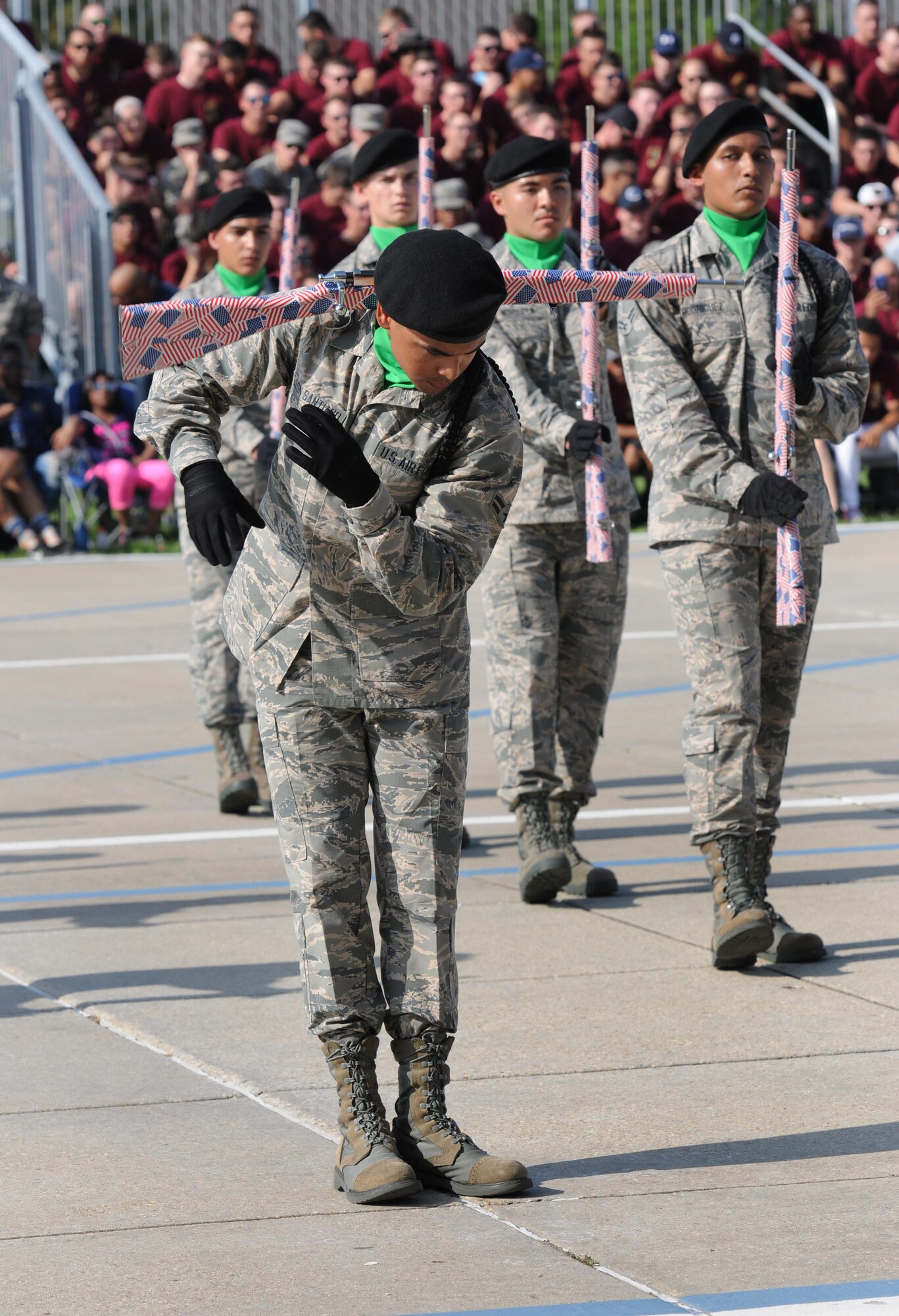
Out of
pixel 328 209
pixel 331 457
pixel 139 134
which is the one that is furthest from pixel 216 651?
pixel 139 134

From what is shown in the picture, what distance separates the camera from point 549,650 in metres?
6.97

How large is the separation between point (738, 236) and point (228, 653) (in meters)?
2.98

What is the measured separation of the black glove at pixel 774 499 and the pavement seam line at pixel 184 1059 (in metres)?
2.06

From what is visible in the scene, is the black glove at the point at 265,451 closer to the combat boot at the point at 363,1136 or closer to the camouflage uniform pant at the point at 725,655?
the camouflage uniform pant at the point at 725,655

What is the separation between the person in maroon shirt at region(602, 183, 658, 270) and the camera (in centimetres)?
1612

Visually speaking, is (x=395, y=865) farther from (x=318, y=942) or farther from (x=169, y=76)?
(x=169, y=76)

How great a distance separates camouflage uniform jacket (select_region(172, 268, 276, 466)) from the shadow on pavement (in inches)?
163

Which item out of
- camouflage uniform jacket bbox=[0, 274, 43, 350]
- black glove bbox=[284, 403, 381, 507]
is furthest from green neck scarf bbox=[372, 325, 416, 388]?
camouflage uniform jacket bbox=[0, 274, 43, 350]

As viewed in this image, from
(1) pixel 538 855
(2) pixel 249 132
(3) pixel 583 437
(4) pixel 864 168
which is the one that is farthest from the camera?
(4) pixel 864 168

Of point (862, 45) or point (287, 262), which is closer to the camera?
point (287, 262)

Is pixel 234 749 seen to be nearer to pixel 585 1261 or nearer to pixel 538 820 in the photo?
pixel 538 820

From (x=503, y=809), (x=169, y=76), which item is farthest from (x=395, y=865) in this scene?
(x=169, y=76)

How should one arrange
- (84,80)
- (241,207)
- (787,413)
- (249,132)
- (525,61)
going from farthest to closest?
(525,61) → (84,80) → (249,132) → (241,207) → (787,413)

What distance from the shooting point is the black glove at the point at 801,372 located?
584 centimetres
